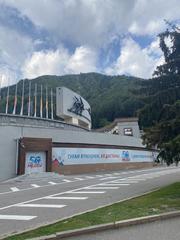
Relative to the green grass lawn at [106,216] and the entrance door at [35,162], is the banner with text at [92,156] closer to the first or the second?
the entrance door at [35,162]

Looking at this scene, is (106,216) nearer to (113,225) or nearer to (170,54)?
(113,225)

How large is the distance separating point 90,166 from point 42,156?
8573 mm

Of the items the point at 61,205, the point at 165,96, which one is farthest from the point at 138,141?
the point at 61,205

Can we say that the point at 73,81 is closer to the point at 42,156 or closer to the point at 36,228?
the point at 42,156

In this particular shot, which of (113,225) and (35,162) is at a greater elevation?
(35,162)

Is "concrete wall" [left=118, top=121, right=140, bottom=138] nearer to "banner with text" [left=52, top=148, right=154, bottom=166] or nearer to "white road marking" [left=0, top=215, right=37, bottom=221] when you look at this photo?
"banner with text" [left=52, top=148, right=154, bottom=166]

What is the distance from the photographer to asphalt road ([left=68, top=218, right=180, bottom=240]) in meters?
5.82

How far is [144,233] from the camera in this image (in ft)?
20.1

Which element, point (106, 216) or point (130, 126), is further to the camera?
point (130, 126)

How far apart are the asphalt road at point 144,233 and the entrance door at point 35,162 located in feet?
81.8

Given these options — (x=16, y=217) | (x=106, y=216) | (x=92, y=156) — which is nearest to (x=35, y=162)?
(x=92, y=156)

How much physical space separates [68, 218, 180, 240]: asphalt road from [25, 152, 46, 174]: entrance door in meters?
24.9

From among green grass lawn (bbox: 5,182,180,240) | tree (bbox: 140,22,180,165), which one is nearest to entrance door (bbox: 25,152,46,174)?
tree (bbox: 140,22,180,165)

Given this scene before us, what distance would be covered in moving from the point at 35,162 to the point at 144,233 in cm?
2649
